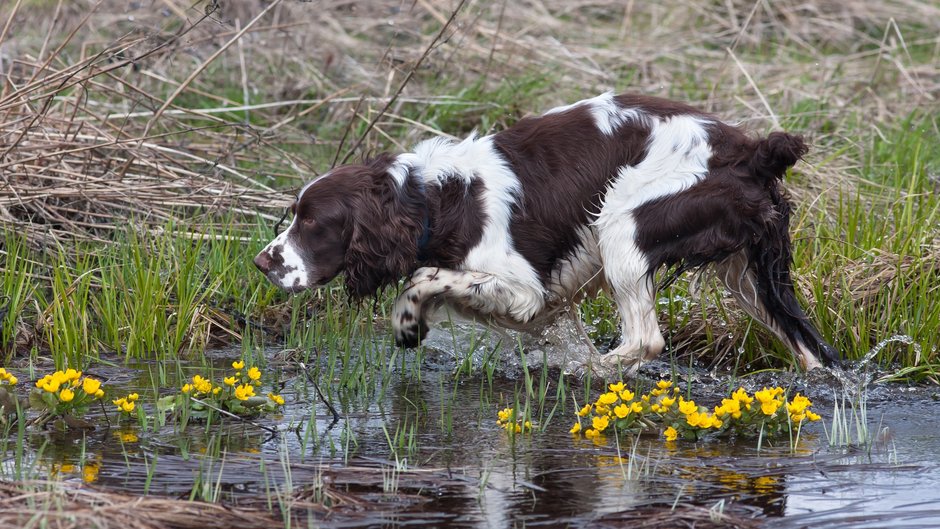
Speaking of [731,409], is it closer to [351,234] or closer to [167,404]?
[351,234]

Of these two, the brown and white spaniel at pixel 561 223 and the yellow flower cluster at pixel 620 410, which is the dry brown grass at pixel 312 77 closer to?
the brown and white spaniel at pixel 561 223

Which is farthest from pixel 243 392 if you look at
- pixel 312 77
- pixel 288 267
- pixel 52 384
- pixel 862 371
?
pixel 312 77

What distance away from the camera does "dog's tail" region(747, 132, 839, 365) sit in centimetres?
407

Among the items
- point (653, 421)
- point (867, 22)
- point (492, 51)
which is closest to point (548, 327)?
point (653, 421)

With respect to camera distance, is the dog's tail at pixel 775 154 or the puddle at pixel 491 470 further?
the dog's tail at pixel 775 154

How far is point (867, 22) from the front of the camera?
32.3 ft

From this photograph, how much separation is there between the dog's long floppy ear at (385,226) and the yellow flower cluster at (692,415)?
0.99 meters

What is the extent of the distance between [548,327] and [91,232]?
7.91 ft

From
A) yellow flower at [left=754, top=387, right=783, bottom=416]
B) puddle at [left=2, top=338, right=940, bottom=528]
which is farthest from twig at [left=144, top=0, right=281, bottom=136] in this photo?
yellow flower at [left=754, top=387, right=783, bottom=416]

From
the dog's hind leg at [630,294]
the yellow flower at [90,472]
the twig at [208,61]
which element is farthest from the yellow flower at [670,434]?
the twig at [208,61]

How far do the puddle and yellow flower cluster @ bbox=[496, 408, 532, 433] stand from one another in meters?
0.03

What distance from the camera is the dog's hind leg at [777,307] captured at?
14.7 feet

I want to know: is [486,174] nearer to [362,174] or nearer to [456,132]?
[362,174]

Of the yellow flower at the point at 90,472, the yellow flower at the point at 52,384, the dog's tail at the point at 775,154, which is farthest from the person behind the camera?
the dog's tail at the point at 775,154
